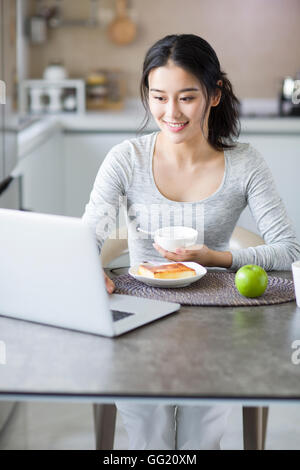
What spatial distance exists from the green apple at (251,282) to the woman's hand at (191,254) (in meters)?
0.18

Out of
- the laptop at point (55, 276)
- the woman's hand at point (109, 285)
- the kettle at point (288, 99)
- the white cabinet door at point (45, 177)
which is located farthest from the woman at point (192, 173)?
the kettle at point (288, 99)

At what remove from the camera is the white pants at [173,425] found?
4.60ft

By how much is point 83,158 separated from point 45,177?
507mm

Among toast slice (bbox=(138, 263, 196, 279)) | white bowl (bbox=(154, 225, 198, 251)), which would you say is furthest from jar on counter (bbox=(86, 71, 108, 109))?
toast slice (bbox=(138, 263, 196, 279))

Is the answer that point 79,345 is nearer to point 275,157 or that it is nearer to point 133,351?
point 133,351

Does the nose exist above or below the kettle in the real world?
above

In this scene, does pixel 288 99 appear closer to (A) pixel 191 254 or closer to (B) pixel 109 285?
(A) pixel 191 254

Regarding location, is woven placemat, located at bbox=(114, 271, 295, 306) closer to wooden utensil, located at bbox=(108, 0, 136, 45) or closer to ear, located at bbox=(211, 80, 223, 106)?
ear, located at bbox=(211, 80, 223, 106)

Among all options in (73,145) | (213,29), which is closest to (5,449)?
(73,145)

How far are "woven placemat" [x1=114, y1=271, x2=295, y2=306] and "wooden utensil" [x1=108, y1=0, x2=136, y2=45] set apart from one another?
11.3 feet

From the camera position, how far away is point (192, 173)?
177 cm

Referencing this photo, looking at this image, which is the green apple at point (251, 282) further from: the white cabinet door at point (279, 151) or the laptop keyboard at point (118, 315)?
the white cabinet door at point (279, 151)

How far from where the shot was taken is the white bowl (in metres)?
1.43

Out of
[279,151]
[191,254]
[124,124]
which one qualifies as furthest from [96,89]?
[191,254]
